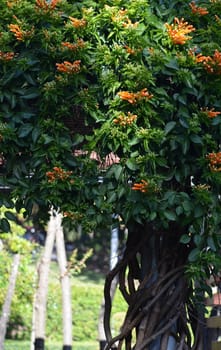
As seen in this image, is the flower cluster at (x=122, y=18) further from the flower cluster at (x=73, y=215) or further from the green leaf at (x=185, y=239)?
the green leaf at (x=185, y=239)

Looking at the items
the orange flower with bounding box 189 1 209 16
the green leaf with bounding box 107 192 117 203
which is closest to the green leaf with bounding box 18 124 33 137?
the green leaf with bounding box 107 192 117 203

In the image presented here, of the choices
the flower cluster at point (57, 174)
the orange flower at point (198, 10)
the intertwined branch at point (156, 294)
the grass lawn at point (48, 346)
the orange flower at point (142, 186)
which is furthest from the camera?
the grass lawn at point (48, 346)

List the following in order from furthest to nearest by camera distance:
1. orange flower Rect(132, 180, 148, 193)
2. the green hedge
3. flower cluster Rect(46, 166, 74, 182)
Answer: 1. the green hedge
2. flower cluster Rect(46, 166, 74, 182)
3. orange flower Rect(132, 180, 148, 193)

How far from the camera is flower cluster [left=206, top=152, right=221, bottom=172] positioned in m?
4.20

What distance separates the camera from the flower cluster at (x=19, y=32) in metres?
4.34

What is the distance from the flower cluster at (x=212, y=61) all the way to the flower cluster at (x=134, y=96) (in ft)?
1.05

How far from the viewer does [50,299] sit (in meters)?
14.0

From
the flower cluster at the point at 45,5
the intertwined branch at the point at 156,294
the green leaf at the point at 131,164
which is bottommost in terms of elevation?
the intertwined branch at the point at 156,294

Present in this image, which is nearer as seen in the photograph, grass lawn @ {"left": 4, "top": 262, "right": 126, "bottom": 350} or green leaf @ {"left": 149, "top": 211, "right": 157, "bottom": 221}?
green leaf @ {"left": 149, "top": 211, "right": 157, "bottom": 221}

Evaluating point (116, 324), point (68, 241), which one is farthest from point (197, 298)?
point (68, 241)

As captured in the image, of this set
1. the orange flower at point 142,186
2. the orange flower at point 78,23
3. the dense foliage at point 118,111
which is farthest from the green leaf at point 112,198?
the orange flower at point 78,23

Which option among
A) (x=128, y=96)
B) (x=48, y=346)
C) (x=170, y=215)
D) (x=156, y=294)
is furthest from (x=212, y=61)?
(x=48, y=346)

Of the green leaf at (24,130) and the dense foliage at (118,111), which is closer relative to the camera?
the dense foliage at (118,111)

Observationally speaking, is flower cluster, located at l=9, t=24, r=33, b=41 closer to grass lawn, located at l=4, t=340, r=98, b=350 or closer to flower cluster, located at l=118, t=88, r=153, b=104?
flower cluster, located at l=118, t=88, r=153, b=104
